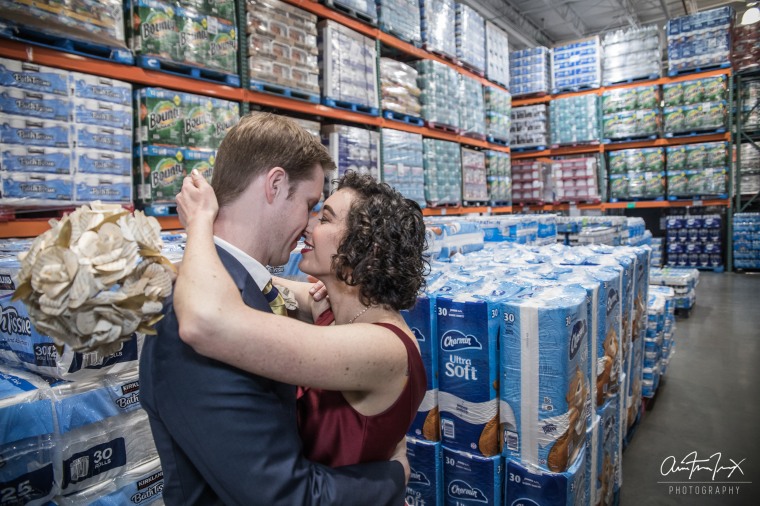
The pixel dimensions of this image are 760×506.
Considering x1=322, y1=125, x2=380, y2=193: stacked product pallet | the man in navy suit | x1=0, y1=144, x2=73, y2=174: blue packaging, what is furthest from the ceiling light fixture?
x1=0, y1=144, x2=73, y2=174: blue packaging

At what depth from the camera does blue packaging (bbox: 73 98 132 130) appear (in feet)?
11.6

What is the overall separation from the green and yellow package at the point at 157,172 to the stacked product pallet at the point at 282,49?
4.22 feet

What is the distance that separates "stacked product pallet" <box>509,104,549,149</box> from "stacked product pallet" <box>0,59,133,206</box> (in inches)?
412

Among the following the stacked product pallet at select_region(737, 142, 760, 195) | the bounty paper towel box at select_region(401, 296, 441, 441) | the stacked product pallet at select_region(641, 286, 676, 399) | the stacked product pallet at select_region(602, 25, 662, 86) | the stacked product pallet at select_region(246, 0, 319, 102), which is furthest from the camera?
the stacked product pallet at select_region(737, 142, 760, 195)

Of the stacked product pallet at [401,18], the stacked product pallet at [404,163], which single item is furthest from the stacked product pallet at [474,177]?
the stacked product pallet at [401,18]

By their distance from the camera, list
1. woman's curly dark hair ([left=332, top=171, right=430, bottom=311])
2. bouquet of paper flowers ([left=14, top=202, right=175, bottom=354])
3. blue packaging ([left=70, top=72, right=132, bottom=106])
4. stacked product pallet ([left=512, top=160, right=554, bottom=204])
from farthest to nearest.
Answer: stacked product pallet ([left=512, top=160, right=554, bottom=204]) < blue packaging ([left=70, top=72, right=132, bottom=106]) < woman's curly dark hair ([left=332, top=171, right=430, bottom=311]) < bouquet of paper flowers ([left=14, top=202, right=175, bottom=354])

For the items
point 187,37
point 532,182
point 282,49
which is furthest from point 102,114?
point 532,182

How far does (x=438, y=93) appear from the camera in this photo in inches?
304

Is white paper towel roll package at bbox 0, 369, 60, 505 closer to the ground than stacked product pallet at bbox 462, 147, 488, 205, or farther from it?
closer to the ground

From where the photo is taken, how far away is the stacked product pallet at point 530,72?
1226 cm

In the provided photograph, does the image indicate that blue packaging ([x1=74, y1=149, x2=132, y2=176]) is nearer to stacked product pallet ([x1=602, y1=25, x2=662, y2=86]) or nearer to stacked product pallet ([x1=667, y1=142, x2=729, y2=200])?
stacked product pallet ([x1=602, y1=25, x2=662, y2=86])

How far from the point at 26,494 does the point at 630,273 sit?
3.49 metres

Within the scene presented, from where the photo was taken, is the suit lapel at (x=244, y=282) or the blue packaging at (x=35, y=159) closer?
the suit lapel at (x=244, y=282)

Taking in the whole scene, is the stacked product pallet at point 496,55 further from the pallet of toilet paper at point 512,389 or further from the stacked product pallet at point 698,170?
the pallet of toilet paper at point 512,389
